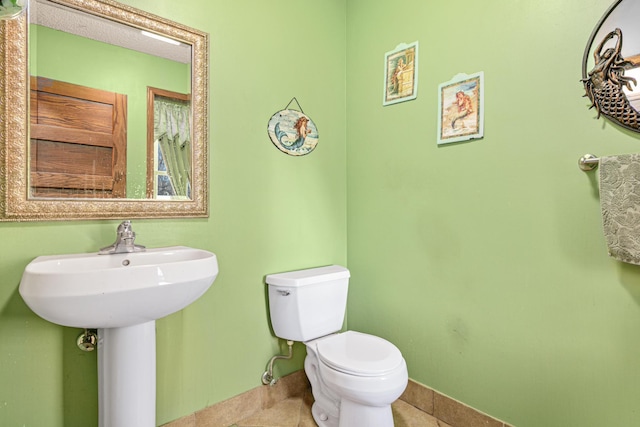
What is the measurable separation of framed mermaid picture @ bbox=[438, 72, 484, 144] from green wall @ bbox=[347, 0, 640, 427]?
0.11 feet

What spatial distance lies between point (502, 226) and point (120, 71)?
5.62ft

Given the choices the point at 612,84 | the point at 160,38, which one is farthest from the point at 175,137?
the point at 612,84

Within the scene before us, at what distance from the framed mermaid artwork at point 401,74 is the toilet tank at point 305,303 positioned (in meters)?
1.00

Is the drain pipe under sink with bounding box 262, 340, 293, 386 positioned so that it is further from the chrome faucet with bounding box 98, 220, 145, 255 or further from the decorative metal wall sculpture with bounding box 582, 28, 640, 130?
the decorative metal wall sculpture with bounding box 582, 28, 640, 130

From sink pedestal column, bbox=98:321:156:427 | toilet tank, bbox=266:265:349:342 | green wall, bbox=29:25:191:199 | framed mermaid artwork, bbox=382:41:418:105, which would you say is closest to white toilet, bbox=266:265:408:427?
toilet tank, bbox=266:265:349:342

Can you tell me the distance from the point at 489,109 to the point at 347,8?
1.17 meters

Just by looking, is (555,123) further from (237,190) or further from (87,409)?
(87,409)

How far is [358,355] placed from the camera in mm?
1476

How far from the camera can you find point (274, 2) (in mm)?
1786

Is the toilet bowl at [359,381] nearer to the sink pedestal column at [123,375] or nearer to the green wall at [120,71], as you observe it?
the sink pedestal column at [123,375]

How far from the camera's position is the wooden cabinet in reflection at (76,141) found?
1.20 metres

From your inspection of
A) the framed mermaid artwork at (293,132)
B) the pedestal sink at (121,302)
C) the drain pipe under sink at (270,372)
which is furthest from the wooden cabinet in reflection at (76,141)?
the drain pipe under sink at (270,372)

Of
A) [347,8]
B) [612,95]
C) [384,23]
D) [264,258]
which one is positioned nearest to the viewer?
[612,95]

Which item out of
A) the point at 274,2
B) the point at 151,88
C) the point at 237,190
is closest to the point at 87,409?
the point at 237,190
